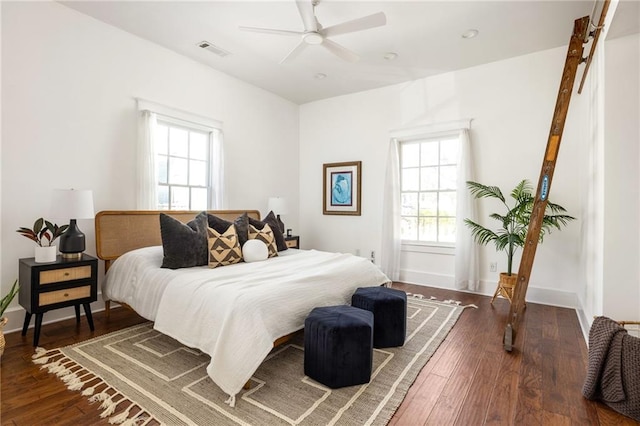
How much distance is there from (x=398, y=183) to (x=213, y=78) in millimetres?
3092

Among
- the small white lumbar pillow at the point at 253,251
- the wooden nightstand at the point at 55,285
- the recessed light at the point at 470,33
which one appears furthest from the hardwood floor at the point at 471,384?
the recessed light at the point at 470,33

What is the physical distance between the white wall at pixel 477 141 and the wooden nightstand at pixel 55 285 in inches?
142

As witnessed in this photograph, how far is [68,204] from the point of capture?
2.68 metres

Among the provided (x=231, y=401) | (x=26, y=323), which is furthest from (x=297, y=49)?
(x=26, y=323)

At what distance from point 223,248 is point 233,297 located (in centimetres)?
106

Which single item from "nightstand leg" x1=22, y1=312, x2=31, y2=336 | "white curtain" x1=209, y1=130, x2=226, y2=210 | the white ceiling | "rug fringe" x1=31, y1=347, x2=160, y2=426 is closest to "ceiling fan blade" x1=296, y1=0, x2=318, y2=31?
the white ceiling

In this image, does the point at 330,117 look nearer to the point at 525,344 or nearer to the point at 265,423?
the point at 525,344

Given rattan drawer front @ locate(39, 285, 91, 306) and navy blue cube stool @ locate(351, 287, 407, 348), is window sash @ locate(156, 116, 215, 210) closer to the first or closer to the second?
rattan drawer front @ locate(39, 285, 91, 306)

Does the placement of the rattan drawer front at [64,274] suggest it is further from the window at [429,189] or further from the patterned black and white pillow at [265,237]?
the window at [429,189]

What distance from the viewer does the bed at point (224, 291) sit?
1941 millimetres

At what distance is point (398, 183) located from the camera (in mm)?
4898

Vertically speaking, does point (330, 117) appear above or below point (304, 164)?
above

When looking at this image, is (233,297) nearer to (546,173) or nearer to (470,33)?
(546,173)

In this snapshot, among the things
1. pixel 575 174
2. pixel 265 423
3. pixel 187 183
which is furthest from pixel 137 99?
pixel 575 174
